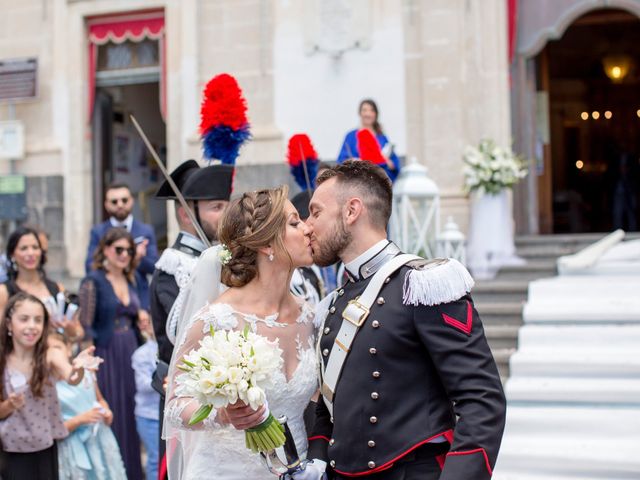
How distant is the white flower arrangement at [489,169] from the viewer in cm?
882

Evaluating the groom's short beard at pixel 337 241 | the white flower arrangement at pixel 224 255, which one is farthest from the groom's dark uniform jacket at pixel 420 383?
the white flower arrangement at pixel 224 255

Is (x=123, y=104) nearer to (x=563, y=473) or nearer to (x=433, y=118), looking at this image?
(x=433, y=118)

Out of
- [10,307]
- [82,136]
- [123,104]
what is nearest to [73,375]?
[10,307]

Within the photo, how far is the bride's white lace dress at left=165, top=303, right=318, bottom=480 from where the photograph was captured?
2.87m

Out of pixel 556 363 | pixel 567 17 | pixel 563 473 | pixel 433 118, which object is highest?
pixel 567 17

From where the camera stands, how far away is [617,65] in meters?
14.3

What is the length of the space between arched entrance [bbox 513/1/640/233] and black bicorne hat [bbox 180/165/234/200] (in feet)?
24.0

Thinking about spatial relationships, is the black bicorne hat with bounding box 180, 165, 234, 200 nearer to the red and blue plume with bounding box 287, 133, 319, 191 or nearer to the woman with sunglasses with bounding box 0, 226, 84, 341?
the red and blue plume with bounding box 287, 133, 319, 191

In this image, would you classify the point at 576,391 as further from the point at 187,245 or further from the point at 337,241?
the point at 337,241

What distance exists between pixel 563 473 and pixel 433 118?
4.65 metres

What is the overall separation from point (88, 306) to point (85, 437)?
114 centimetres

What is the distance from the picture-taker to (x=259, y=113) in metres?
10.0

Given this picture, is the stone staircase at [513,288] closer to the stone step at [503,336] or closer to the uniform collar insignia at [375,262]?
the stone step at [503,336]

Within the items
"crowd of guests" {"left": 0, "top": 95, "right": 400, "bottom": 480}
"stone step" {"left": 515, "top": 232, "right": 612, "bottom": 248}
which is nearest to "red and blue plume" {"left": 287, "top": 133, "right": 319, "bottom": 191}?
"crowd of guests" {"left": 0, "top": 95, "right": 400, "bottom": 480}
